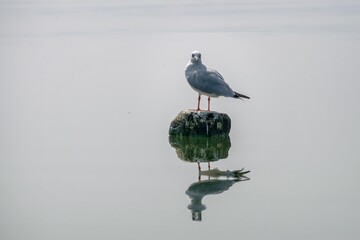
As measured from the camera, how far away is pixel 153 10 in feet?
72.0

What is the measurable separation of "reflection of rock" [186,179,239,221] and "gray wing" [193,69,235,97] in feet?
6.71

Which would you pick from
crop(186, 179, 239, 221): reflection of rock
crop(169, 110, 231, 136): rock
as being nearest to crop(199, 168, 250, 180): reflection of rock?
crop(186, 179, 239, 221): reflection of rock

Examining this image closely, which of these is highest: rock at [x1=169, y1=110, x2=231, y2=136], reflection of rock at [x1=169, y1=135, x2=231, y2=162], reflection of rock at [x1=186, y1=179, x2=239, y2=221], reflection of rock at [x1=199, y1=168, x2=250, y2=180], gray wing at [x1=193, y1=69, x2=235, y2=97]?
Result: gray wing at [x1=193, y1=69, x2=235, y2=97]

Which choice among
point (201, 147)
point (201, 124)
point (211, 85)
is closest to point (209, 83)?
point (211, 85)

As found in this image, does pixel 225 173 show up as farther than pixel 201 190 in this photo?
Yes

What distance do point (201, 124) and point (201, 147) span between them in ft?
1.27

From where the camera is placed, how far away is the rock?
11.8 meters

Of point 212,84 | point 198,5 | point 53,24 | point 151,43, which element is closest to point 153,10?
point 198,5

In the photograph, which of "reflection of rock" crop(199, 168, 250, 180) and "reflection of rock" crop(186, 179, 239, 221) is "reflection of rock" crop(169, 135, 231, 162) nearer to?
"reflection of rock" crop(199, 168, 250, 180)

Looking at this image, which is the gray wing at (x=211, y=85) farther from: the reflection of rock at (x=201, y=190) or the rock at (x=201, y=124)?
the reflection of rock at (x=201, y=190)

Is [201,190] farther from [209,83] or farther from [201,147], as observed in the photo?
[209,83]

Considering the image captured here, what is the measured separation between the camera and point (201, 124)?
38.8ft

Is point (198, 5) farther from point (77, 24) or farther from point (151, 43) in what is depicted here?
point (151, 43)

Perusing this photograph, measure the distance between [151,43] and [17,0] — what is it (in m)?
7.27
